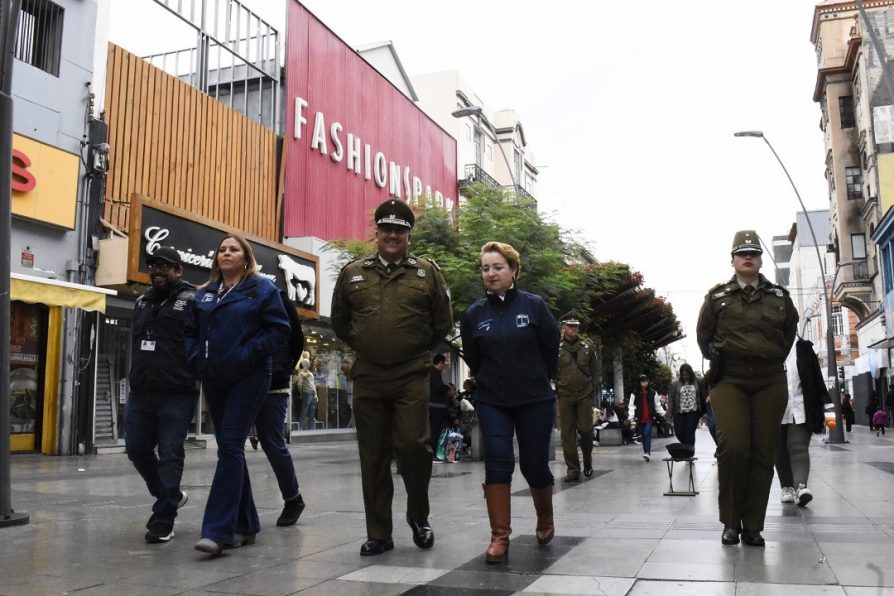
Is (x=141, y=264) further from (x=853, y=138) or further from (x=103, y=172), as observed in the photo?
(x=853, y=138)

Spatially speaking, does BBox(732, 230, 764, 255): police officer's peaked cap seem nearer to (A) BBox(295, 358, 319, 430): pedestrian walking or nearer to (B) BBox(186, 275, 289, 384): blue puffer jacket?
(B) BBox(186, 275, 289, 384): blue puffer jacket

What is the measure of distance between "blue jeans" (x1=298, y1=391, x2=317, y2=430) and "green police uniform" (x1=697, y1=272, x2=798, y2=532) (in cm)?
1739

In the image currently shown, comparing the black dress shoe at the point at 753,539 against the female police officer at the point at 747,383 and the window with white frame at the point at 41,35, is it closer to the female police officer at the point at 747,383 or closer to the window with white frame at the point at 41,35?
the female police officer at the point at 747,383

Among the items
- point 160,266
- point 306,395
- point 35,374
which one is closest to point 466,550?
point 160,266

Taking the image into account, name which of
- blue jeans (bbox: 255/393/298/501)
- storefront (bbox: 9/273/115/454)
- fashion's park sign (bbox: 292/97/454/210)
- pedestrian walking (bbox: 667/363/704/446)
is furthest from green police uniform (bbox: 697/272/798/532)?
fashion's park sign (bbox: 292/97/454/210)

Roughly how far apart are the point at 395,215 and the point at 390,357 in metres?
0.88

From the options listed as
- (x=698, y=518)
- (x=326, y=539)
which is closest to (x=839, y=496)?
(x=698, y=518)

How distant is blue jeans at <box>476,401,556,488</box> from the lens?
4824mm

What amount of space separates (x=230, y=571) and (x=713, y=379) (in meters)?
3.18

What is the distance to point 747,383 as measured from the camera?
5230 mm

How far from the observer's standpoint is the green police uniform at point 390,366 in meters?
4.92

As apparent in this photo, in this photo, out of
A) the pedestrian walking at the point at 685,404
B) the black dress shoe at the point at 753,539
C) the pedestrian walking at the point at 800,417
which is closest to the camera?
the black dress shoe at the point at 753,539

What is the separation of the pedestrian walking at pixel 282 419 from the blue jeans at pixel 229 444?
697 millimetres

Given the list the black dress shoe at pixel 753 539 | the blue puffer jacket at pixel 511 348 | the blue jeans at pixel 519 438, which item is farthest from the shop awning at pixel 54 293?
the black dress shoe at pixel 753 539
